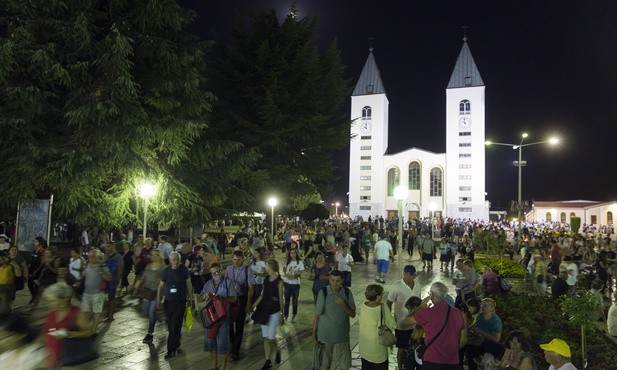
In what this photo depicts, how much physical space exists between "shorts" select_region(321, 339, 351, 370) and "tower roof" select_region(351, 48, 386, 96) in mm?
75219

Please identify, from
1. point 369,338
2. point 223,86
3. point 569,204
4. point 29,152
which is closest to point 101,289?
point 369,338

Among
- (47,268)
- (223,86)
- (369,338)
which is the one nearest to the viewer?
(369,338)

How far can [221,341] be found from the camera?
245 inches

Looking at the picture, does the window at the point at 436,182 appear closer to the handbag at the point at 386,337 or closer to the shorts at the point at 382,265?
the shorts at the point at 382,265

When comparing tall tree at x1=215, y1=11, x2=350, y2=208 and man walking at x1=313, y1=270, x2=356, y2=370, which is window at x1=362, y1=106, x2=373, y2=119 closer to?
tall tree at x1=215, y1=11, x2=350, y2=208

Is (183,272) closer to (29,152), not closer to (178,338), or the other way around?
(178,338)

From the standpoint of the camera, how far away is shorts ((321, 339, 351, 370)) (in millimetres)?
5469

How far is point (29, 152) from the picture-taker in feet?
49.0

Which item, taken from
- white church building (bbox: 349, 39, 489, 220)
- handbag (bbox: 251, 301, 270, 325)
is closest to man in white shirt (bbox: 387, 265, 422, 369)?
handbag (bbox: 251, 301, 270, 325)

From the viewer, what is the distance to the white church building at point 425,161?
70.6m

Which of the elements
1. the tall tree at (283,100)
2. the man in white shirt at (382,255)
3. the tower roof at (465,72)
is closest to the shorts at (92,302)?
the man in white shirt at (382,255)

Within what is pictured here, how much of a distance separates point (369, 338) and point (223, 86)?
72.3 feet

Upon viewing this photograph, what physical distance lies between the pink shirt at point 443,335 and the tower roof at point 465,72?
245 feet

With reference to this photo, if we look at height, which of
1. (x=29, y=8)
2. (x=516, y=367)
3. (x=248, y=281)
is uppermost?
(x=29, y=8)
